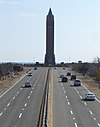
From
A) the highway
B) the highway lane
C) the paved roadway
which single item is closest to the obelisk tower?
the highway lane

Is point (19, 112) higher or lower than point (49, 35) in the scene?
lower

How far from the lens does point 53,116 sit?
35.7 metres

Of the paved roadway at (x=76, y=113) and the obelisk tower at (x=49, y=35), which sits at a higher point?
the obelisk tower at (x=49, y=35)

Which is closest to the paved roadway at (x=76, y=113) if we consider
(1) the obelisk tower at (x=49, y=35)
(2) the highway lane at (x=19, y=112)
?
(2) the highway lane at (x=19, y=112)

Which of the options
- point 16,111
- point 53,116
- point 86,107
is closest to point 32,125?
point 53,116

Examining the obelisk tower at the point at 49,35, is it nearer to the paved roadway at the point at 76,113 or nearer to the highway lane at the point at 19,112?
the highway lane at the point at 19,112

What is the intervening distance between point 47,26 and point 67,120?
139 metres

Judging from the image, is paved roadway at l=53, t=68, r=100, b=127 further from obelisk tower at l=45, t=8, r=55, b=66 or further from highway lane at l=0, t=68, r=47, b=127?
obelisk tower at l=45, t=8, r=55, b=66

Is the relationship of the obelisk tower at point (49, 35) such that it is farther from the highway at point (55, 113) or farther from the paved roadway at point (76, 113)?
the paved roadway at point (76, 113)

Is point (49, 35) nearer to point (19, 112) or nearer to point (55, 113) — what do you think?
point (19, 112)

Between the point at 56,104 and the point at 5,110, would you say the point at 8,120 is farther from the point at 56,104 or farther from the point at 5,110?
the point at 56,104

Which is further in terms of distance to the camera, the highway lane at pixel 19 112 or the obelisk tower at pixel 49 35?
the obelisk tower at pixel 49 35

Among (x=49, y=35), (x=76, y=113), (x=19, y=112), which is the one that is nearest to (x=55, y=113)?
(x=76, y=113)

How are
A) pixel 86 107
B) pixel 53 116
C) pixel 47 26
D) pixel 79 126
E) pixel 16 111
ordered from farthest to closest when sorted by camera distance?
pixel 47 26 → pixel 86 107 → pixel 16 111 → pixel 53 116 → pixel 79 126
